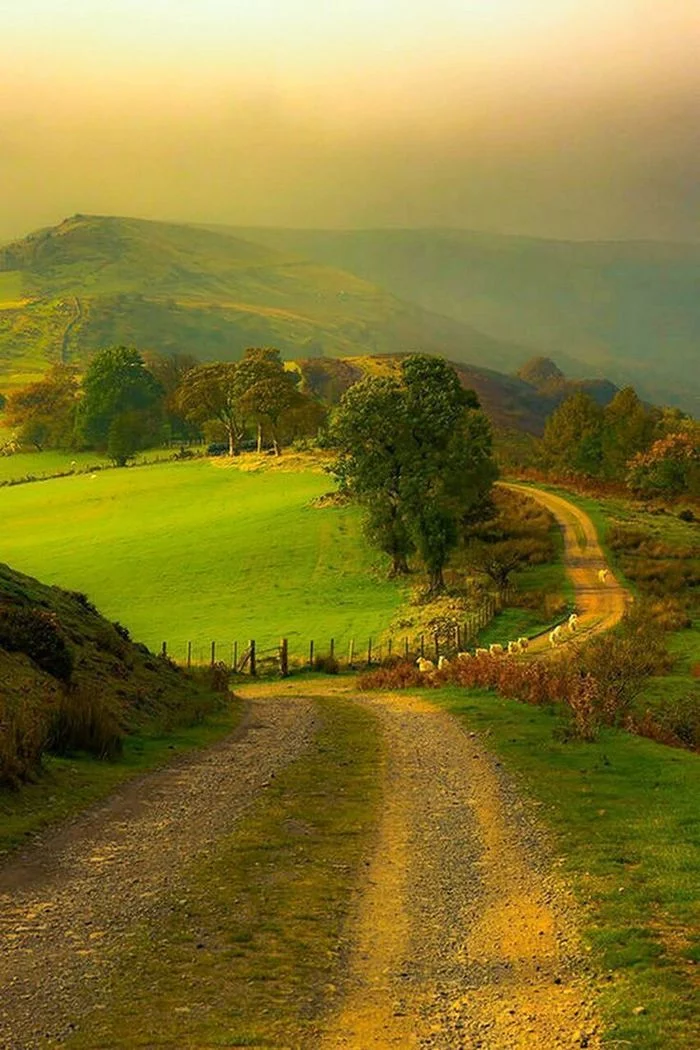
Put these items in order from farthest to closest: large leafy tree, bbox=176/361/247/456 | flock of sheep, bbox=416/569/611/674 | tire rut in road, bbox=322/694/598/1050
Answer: large leafy tree, bbox=176/361/247/456 → flock of sheep, bbox=416/569/611/674 → tire rut in road, bbox=322/694/598/1050

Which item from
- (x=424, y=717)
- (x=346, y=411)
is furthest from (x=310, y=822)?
(x=346, y=411)

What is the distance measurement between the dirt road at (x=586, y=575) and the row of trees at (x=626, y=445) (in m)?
21.3

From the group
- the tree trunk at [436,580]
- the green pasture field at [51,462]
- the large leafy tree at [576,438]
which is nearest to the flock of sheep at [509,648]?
the tree trunk at [436,580]

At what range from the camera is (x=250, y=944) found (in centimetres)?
972

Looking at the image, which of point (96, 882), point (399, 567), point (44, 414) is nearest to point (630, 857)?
point (96, 882)

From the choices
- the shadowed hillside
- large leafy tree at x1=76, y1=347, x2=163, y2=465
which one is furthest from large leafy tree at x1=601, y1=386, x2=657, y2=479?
the shadowed hillside

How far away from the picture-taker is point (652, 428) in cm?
12812

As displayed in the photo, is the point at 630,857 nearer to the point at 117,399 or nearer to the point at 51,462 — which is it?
the point at 51,462

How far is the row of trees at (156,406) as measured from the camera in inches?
4729

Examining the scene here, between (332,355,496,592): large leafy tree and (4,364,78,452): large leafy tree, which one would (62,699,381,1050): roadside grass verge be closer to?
(332,355,496,592): large leafy tree

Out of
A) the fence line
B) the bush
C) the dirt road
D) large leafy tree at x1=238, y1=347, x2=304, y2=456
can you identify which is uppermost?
large leafy tree at x1=238, y1=347, x2=304, y2=456

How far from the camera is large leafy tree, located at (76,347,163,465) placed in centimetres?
15588

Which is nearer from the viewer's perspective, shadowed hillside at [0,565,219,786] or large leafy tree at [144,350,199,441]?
shadowed hillside at [0,565,219,786]

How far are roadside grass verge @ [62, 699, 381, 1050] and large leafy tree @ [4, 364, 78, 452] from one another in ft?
514
